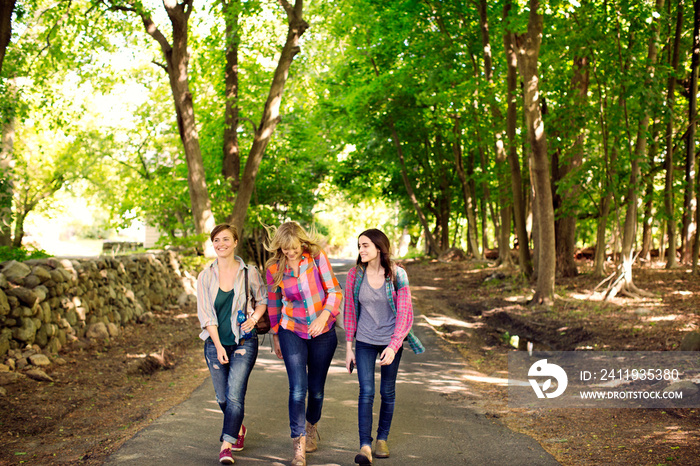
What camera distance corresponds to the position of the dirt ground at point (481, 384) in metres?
5.47

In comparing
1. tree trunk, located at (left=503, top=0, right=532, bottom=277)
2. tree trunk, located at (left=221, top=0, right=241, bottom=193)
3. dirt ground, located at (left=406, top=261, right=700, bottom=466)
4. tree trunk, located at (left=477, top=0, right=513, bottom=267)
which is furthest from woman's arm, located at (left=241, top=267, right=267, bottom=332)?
tree trunk, located at (left=477, top=0, right=513, bottom=267)

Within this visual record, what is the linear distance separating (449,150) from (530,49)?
19.1 meters

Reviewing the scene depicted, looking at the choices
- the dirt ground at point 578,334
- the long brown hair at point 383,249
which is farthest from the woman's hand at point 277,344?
the dirt ground at point 578,334

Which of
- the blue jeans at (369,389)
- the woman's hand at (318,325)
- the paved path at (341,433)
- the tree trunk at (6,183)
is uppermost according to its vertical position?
the tree trunk at (6,183)

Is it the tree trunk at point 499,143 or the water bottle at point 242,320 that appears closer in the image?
the water bottle at point 242,320

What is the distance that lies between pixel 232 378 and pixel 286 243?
113 centimetres

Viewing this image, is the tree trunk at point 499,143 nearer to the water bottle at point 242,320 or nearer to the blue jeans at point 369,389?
the blue jeans at point 369,389

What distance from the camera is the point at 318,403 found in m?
5.38

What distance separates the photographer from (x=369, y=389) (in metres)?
5.13

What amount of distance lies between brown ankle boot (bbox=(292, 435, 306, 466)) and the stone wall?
4969 millimetres

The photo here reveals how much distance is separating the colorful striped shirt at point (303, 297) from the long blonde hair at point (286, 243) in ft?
0.14

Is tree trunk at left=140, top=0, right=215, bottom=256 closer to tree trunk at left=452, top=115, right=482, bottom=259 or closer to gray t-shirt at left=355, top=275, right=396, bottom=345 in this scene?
gray t-shirt at left=355, top=275, right=396, bottom=345

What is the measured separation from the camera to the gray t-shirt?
5191 millimetres

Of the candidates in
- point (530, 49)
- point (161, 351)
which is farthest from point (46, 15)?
point (530, 49)
